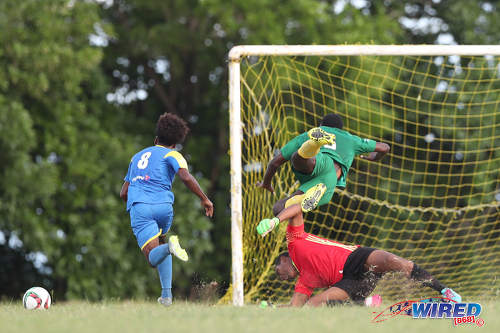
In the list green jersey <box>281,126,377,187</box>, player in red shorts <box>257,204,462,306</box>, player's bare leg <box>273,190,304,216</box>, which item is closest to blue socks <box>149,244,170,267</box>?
player in red shorts <box>257,204,462,306</box>

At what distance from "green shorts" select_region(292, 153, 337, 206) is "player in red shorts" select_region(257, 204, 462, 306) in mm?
339

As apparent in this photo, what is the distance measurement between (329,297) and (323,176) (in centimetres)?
104

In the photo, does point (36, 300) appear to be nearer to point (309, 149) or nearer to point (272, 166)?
point (272, 166)

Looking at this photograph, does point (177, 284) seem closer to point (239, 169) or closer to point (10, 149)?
point (10, 149)

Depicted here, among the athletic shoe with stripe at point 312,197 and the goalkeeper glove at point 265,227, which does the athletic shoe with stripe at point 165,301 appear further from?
the athletic shoe with stripe at point 312,197

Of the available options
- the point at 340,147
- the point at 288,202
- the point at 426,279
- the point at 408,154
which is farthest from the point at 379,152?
the point at 408,154

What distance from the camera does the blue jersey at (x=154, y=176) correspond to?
5.85 meters

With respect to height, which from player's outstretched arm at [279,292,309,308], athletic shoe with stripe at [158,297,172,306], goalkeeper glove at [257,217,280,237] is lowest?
player's outstretched arm at [279,292,309,308]

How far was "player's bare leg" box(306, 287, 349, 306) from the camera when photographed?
589 centimetres

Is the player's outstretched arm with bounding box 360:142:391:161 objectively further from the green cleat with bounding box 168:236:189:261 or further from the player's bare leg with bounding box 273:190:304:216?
the green cleat with bounding box 168:236:189:261

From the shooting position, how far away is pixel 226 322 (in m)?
4.34

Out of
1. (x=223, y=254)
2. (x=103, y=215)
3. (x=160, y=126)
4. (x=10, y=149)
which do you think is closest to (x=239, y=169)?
(x=160, y=126)

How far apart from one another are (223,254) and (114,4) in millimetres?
6117

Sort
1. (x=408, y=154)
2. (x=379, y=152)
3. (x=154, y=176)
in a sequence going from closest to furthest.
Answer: (x=154, y=176)
(x=379, y=152)
(x=408, y=154)
